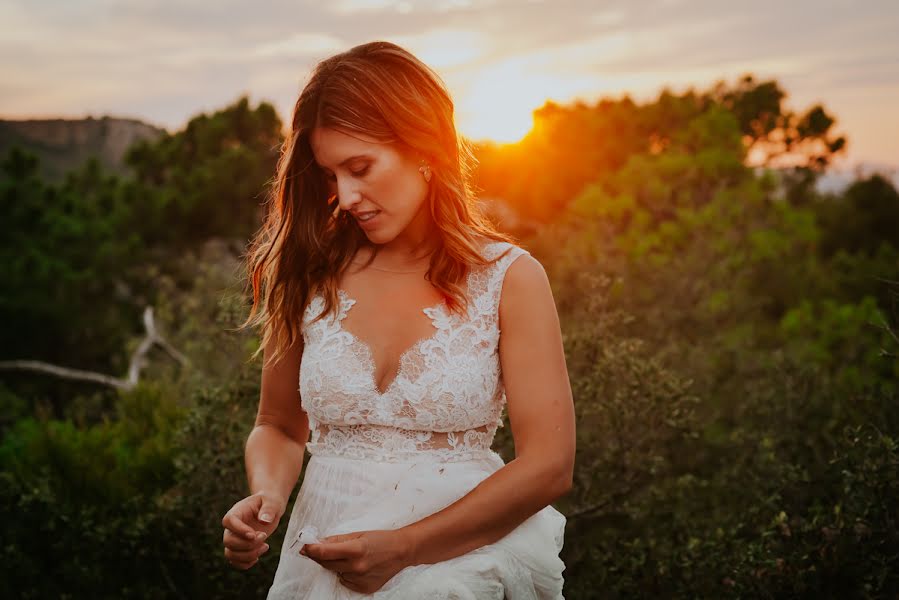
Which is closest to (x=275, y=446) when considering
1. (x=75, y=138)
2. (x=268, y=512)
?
(x=268, y=512)

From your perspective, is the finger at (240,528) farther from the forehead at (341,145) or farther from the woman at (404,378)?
the forehead at (341,145)

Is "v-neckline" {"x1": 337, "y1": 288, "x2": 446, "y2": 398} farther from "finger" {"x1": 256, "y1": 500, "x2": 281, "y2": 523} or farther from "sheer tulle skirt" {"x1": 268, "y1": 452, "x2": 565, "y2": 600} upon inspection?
"finger" {"x1": 256, "y1": 500, "x2": 281, "y2": 523}

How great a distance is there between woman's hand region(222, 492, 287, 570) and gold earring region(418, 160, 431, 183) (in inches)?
39.4

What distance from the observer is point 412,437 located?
7.10 ft

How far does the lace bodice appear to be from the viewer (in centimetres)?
212

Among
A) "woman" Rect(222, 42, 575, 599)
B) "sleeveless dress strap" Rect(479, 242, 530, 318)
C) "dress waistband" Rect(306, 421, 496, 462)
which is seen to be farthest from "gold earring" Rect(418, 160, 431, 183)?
"dress waistband" Rect(306, 421, 496, 462)

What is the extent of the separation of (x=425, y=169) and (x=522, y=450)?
850 mm

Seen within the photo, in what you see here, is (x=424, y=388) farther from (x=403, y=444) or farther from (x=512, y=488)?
(x=512, y=488)

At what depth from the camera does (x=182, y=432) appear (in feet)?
15.1

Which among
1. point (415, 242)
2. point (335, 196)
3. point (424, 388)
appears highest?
point (335, 196)

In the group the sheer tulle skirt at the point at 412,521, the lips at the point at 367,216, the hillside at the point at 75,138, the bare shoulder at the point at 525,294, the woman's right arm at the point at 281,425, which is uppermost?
the hillside at the point at 75,138

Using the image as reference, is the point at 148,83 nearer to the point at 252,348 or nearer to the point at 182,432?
the point at 252,348

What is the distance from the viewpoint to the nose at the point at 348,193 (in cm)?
219

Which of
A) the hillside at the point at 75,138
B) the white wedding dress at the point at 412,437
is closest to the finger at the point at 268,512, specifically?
the white wedding dress at the point at 412,437
